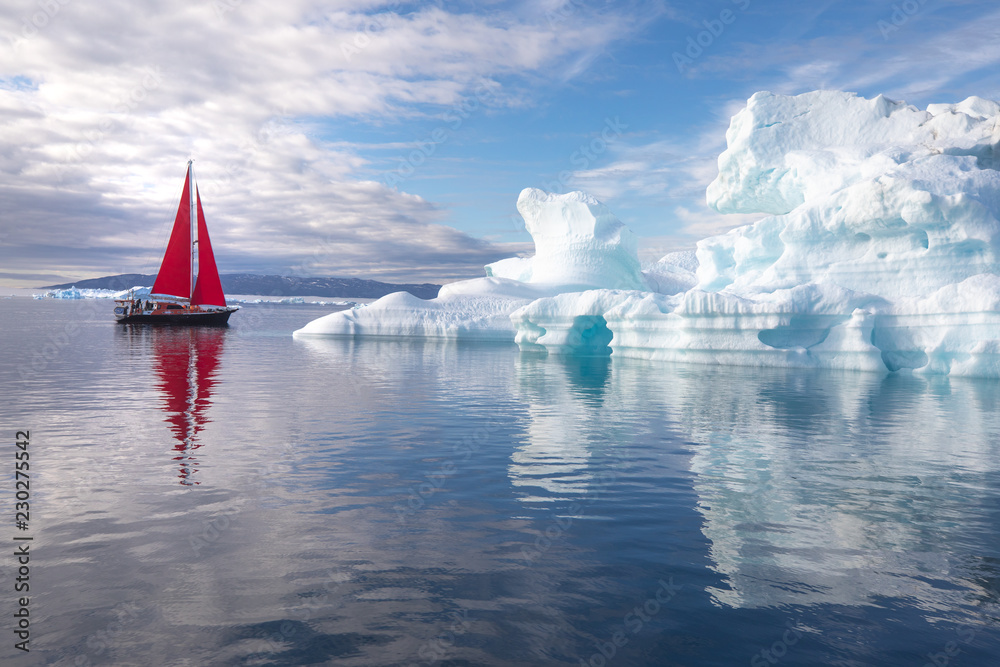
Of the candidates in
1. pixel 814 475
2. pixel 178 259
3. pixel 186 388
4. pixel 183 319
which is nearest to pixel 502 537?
pixel 814 475

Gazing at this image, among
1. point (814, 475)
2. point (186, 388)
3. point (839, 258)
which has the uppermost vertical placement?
point (839, 258)

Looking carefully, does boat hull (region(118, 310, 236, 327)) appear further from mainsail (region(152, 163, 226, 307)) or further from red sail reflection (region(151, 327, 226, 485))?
Result: red sail reflection (region(151, 327, 226, 485))

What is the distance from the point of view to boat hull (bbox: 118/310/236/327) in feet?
189

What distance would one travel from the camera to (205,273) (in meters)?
60.4

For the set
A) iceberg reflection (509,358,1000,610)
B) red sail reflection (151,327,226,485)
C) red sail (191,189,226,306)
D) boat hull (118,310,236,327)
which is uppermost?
red sail (191,189,226,306)

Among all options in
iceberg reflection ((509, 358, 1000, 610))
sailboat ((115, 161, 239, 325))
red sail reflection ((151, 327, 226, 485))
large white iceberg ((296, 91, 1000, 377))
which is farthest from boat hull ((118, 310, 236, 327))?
iceberg reflection ((509, 358, 1000, 610))

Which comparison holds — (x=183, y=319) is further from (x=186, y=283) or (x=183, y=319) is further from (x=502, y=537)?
(x=502, y=537)

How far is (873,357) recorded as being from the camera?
25.9 metres

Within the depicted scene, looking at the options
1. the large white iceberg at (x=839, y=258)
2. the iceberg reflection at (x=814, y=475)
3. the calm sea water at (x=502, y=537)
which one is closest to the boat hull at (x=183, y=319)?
the large white iceberg at (x=839, y=258)

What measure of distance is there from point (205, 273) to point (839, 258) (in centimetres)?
5366

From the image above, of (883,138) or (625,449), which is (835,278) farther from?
(625,449)

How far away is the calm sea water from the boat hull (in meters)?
48.0

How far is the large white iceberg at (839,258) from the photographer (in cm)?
2477

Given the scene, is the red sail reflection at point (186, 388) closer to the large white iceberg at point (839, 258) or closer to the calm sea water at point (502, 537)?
the calm sea water at point (502, 537)
